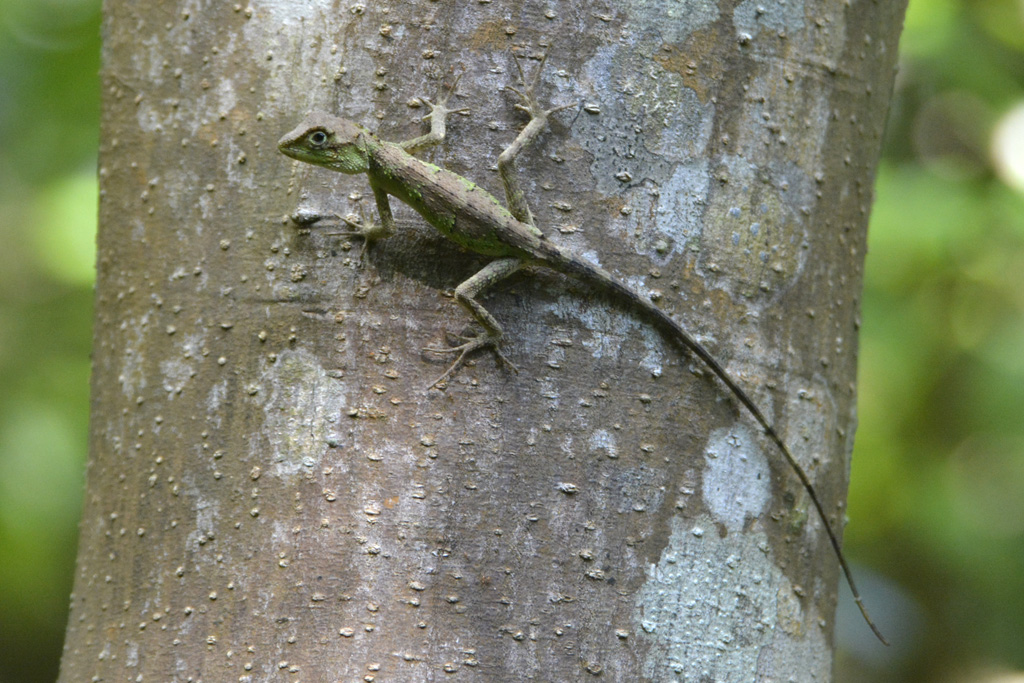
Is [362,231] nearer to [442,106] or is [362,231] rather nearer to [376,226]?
[376,226]

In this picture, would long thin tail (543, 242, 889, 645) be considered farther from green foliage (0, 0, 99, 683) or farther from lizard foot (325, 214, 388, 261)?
green foliage (0, 0, 99, 683)

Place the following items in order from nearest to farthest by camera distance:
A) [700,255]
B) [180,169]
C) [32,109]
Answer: [700,255]
[180,169]
[32,109]

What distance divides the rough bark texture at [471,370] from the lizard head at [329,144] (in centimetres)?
9

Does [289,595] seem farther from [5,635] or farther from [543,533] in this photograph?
[5,635]

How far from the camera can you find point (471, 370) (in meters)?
1.99

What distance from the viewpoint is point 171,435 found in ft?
7.14

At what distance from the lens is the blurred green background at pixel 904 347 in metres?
5.36

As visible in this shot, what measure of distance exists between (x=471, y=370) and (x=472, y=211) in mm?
512

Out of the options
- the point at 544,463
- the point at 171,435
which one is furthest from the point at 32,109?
the point at 544,463

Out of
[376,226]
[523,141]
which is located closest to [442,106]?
[523,141]

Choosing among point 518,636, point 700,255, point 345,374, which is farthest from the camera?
point 700,255

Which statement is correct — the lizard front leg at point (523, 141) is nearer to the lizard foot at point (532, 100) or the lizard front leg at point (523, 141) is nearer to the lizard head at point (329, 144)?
the lizard foot at point (532, 100)

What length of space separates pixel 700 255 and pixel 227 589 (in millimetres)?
1492

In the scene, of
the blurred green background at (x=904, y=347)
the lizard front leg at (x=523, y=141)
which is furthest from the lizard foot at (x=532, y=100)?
the blurred green background at (x=904, y=347)
